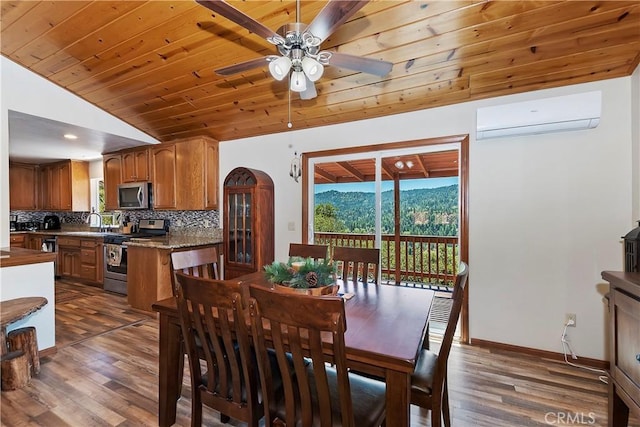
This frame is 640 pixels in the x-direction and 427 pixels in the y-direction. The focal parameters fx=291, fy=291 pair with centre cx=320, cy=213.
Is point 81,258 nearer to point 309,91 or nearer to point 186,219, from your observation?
point 186,219

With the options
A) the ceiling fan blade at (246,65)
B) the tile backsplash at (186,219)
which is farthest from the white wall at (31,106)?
the ceiling fan blade at (246,65)

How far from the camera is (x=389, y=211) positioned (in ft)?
11.8

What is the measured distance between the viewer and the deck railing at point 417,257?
4.41m

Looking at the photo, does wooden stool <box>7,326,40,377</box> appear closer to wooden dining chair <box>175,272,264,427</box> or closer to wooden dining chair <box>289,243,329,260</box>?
wooden dining chair <box>175,272,264,427</box>

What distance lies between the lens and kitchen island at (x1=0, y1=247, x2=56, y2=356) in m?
2.38

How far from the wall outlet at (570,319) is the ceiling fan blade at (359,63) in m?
2.61

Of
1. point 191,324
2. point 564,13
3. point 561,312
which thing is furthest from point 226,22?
point 561,312

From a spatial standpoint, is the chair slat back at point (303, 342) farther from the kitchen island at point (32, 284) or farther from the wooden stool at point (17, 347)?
the kitchen island at point (32, 284)

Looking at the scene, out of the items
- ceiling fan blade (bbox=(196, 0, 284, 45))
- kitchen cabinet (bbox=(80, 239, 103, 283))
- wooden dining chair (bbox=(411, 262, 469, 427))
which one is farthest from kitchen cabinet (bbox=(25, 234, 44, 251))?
wooden dining chair (bbox=(411, 262, 469, 427))

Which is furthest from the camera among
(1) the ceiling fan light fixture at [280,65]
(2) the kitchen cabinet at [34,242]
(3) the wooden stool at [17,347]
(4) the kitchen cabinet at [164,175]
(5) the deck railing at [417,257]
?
(2) the kitchen cabinet at [34,242]

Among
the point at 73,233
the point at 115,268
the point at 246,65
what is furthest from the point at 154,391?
the point at 73,233

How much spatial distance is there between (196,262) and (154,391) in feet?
3.16

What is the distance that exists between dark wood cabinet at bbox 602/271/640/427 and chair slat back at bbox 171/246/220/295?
8.30 ft

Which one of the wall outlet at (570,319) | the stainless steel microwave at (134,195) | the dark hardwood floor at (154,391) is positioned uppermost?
the stainless steel microwave at (134,195)
